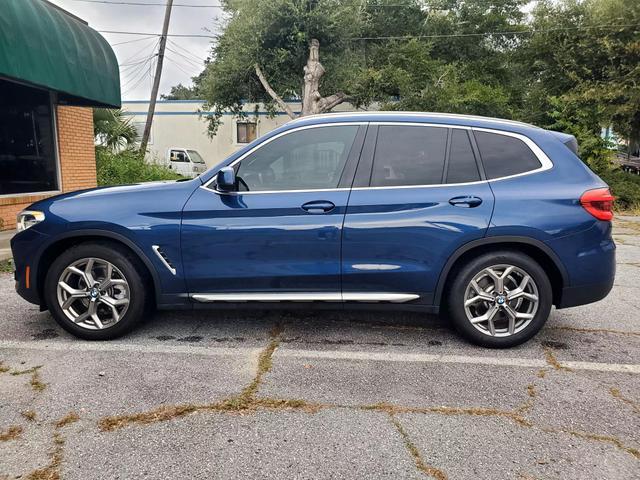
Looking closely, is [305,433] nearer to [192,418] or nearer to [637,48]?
[192,418]

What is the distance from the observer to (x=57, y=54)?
771cm

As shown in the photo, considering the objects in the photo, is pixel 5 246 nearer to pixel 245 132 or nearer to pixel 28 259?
pixel 28 259

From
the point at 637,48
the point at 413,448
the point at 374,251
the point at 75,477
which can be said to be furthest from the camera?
the point at 637,48

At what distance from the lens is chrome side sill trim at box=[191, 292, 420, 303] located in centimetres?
360

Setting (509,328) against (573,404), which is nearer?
(573,404)

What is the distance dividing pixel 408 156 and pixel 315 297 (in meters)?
1.29

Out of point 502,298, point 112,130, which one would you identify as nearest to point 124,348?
point 502,298

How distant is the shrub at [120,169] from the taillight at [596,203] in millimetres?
9525

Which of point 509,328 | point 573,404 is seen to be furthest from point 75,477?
point 509,328

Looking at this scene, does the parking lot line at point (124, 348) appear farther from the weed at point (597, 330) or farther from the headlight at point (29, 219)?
the weed at point (597, 330)

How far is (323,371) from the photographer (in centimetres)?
328

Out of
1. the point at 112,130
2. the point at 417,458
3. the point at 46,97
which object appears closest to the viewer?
the point at 417,458

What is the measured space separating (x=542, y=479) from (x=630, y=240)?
8.83 meters

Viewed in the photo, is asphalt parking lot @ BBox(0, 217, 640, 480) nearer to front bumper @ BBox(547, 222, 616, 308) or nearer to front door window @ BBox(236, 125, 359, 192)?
front bumper @ BBox(547, 222, 616, 308)
